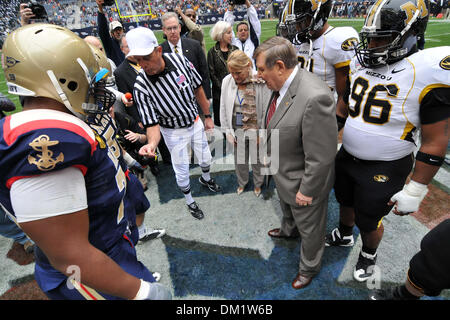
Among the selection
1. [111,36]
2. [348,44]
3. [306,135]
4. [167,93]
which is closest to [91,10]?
[111,36]

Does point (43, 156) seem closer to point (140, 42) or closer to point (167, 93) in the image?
point (140, 42)

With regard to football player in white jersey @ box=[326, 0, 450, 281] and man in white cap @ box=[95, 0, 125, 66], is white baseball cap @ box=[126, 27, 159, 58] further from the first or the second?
man in white cap @ box=[95, 0, 125, 66]

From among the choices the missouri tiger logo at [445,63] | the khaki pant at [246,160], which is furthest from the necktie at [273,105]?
the khaki pant at [246,160]

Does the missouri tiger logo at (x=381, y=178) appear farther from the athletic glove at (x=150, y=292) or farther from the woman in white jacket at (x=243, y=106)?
the athletic glove at (x=150, y=292)

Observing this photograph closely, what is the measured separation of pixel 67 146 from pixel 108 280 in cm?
56

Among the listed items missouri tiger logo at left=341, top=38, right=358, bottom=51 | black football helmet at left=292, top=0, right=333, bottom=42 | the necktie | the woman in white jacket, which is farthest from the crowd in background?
the necktie

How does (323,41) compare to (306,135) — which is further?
(323,41)

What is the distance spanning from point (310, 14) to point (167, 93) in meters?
1.67

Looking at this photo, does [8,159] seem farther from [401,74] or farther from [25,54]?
[401,74]

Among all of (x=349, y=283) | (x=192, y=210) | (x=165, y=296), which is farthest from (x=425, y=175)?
(x=192, y=210)

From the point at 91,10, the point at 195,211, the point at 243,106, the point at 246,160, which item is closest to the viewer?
the point at 243,106

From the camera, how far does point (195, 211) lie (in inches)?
126

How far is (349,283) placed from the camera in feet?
7.22

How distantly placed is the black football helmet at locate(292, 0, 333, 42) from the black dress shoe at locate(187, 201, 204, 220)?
236 cm
